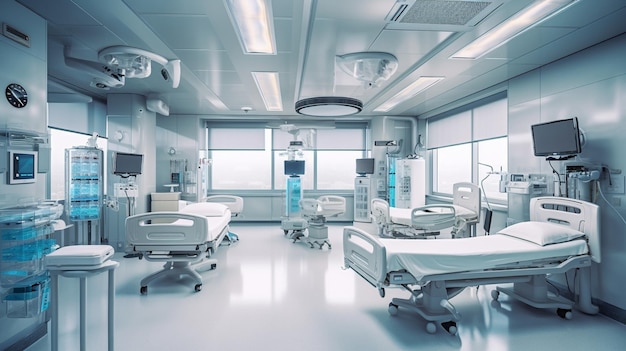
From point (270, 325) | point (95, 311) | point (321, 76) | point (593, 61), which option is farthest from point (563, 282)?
point (95, 311)

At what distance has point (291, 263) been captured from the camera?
4.82 metres

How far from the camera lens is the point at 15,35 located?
2508 mm

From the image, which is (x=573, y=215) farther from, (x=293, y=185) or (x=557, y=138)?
(x=293, y=185)

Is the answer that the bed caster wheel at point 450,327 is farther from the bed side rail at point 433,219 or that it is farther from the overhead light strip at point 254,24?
the overhead light strip at point 254,24

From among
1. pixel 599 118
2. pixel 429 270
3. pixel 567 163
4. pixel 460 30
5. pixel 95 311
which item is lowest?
pixel 95 311

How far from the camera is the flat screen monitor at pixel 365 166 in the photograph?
7.41 metres

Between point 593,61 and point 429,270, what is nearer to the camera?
point 429,270

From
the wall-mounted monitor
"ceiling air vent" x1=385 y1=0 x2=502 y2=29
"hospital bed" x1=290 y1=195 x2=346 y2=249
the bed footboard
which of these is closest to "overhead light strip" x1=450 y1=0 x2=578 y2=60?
"ceiling air vent" x1=385 y1=0 x2=502 y2=29

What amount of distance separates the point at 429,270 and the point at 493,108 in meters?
3.82

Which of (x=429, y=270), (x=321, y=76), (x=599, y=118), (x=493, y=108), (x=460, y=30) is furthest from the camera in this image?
(x=493, y=108)

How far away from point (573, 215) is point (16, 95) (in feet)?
16.7

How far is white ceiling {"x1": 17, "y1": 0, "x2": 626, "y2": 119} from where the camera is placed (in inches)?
106

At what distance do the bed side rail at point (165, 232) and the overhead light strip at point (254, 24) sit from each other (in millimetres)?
1955

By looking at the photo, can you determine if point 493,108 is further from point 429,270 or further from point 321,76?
point 429,270
